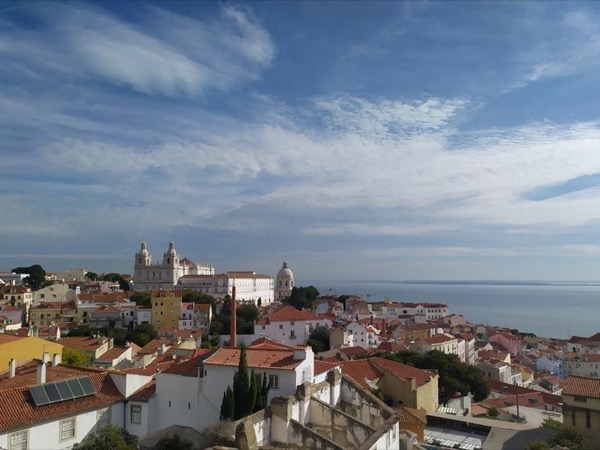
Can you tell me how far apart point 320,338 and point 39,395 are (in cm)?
3876

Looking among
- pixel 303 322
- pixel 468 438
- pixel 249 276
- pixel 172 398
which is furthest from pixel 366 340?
pixel 249 276

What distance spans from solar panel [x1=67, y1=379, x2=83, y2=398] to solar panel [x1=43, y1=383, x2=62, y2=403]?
519 millimetres

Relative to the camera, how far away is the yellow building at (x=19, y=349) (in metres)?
21.3

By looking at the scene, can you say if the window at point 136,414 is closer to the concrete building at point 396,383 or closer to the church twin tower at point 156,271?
the concrete building at point 396,383

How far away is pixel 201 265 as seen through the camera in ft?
378

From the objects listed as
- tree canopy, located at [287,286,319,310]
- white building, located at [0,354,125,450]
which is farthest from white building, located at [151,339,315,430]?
tree canopy, located at [287,286,319,310]

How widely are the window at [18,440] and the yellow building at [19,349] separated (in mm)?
9325

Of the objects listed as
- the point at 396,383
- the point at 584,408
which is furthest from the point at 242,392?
the point at 396,383

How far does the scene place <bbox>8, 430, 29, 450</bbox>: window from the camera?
42.2ft

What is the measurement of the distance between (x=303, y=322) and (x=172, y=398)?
38.0 meters

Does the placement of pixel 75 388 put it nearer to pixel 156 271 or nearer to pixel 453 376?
pixel 453 376

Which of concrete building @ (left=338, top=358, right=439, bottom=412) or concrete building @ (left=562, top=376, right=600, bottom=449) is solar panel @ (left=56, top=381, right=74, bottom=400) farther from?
concrete building @ (left=562, top=376, right=600, bottom=449)

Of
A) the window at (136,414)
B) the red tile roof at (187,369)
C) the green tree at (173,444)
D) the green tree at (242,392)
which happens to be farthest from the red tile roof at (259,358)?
the green tree at (173,444)

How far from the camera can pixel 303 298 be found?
86.8 metres
